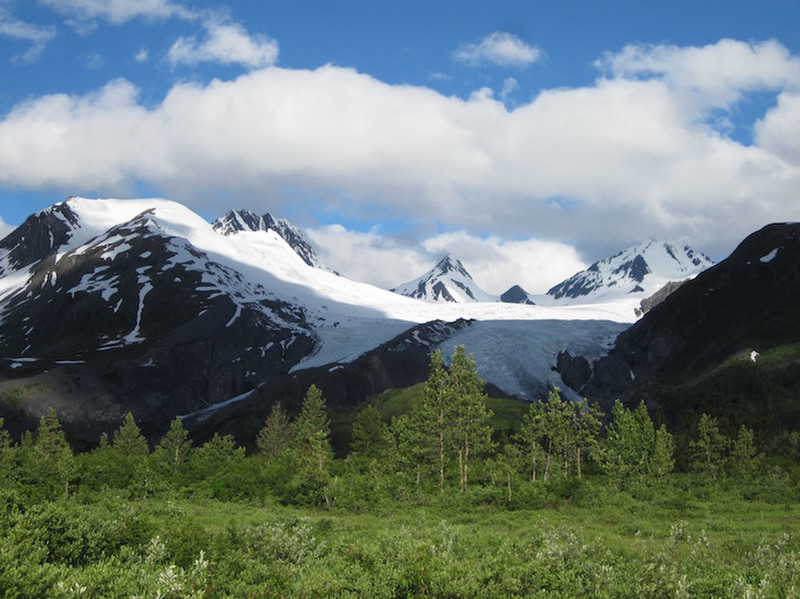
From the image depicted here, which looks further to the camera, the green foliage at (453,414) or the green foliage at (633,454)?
the green foliage at (633,454)

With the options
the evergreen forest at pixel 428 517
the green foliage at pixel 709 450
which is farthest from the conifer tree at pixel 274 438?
the green foliage at pixel 709 450

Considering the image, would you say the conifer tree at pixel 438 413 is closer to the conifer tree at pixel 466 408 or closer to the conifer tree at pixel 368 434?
the conifer tree at pixel 466 408

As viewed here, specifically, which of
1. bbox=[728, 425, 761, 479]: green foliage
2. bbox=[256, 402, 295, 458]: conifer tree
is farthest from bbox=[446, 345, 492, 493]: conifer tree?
bbox=[256, 402, 295, 458]: conifer tree

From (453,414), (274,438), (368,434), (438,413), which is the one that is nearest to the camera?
(438,413)

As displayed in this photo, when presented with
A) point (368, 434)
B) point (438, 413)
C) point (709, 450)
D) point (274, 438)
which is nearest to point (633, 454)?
point (709, 450)

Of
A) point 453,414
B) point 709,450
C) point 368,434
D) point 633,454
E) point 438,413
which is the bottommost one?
point 368,434

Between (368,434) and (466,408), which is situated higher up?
(466,408)

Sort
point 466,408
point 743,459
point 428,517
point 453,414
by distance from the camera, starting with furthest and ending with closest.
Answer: point 743,459 → point 453,414 → point 466,408 → point 428,517

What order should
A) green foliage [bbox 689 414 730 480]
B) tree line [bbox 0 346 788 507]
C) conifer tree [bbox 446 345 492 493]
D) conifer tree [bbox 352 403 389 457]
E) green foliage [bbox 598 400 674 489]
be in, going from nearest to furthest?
tree line [bbox 0 346 788 507]
conifer tree [bbox 446 345 492 493]
green foliage [bbox 598 400 674 489]
green foliage [bbox 689 414 730 480]
conifer tree [bbox 352 403 389 457]

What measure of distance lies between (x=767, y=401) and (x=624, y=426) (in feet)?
267

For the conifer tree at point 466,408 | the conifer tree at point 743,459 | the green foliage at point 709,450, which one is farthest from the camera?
the green foliage at point 709,450

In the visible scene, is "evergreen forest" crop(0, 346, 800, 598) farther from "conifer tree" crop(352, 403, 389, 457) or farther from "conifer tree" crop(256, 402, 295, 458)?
"conifer tree" crop(256, 402, 295, 458)

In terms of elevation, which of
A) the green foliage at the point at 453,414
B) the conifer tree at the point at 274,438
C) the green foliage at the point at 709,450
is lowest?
the conifer tree at the point at 274,438

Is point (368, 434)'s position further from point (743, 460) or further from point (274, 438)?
point (743, 460)
